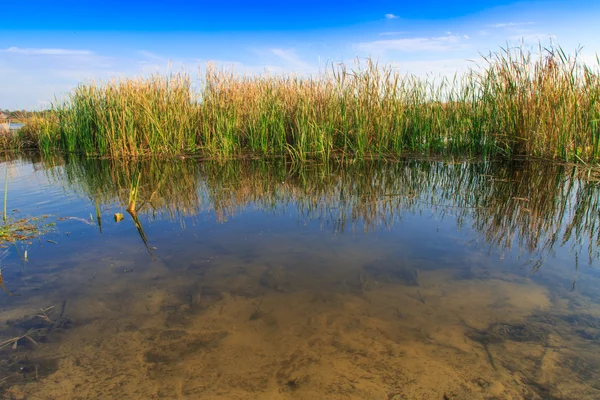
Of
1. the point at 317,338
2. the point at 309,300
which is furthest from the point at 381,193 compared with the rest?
the point at 317,338

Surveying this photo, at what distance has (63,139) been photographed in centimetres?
938

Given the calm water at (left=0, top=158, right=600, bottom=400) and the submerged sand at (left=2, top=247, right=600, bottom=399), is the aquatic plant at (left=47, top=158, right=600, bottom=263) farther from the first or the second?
the submerged sand at (left=2, top=247, right=600, bottom=399)

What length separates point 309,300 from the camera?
208 centimetres

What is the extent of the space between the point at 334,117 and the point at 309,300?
18.4 feet

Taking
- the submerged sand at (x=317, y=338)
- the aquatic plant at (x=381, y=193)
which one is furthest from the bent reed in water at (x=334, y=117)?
the submerged sand at (x=317, y=338)

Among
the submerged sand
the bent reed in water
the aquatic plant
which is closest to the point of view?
the submerged sand

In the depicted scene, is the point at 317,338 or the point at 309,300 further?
the point at 309,300

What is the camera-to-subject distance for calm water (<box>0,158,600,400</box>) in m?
1.52

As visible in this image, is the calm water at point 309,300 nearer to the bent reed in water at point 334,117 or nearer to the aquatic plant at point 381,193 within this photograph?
the aquatic plant at point 381,193

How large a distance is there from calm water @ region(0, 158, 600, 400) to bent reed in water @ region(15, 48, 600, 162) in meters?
2.43

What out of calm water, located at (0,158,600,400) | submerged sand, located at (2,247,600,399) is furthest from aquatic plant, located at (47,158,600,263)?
submerged sand, located at (2,247,600,399)

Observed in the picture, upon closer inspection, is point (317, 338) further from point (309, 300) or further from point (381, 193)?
point (381, 193)

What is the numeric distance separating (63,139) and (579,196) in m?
10.7

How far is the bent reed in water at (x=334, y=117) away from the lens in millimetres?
6078
